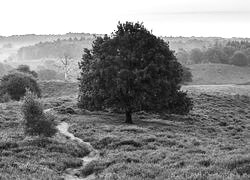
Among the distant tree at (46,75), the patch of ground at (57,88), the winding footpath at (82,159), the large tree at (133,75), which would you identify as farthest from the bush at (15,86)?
the distant tree at (46,75)

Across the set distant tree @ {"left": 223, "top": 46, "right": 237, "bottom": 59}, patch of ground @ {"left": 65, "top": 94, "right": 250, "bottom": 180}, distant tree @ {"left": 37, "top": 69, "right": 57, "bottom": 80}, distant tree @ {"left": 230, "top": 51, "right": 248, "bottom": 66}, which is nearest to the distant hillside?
distant tree @ {"left": 230, "top": 51, "right": 248, "bottom": 66}

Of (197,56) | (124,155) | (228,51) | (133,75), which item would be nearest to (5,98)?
(133,75)

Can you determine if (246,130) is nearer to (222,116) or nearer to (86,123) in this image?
(222,116)

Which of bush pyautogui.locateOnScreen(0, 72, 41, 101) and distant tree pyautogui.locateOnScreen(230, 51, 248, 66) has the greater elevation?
distant tree pyautogui.locateOnScreen(230, 51, 248, 66)

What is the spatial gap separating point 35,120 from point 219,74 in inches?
5091

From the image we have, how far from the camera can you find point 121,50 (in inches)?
1668

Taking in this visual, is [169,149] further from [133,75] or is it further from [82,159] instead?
[133,75]

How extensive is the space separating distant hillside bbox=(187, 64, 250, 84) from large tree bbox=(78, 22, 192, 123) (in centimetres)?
9760

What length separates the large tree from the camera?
40.8 meters

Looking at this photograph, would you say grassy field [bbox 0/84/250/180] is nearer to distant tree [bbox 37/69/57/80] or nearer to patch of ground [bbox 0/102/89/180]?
patch of ground [bbox 0/102/89/180]

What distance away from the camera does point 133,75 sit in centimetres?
4059

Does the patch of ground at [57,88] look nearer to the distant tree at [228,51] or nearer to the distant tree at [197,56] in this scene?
the distant tree at [197,56]

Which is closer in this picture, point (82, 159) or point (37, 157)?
point (37, 157)

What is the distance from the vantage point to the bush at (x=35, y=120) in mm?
26906
